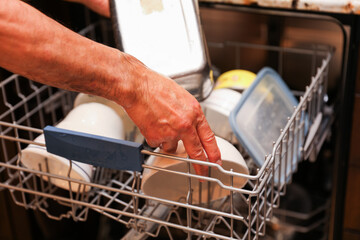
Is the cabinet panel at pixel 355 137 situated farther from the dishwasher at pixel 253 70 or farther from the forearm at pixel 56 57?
the forearm at pixel 56 57

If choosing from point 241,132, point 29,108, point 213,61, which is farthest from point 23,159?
point 213,61

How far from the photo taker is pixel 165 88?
0.75 metres

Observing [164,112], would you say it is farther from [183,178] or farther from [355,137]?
[355,137]

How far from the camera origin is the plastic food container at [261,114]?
91 centimetres

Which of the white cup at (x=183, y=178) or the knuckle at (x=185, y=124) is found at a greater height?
the knuckle at (x=185, y=124)

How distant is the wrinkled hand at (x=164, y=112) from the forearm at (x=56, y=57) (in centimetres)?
2

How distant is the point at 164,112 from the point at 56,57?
170 millimetres

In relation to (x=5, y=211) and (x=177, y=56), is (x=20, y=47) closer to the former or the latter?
(x=177, y=56)

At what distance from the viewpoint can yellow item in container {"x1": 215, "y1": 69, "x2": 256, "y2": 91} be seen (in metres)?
1.05

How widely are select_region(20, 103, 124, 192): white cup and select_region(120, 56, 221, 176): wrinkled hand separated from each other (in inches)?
7.1

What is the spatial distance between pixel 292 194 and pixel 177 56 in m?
0.70

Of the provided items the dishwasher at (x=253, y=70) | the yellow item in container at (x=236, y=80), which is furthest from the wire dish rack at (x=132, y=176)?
the yellow item in container at (x=236, y=80)

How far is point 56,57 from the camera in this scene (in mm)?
A: 666

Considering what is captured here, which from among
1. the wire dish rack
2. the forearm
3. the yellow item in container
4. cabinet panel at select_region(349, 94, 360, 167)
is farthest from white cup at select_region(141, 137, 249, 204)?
cabinet panel at select_region(349, 94, 360, 167)
